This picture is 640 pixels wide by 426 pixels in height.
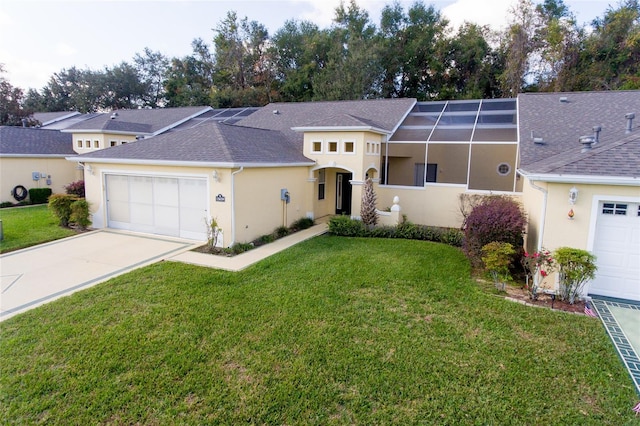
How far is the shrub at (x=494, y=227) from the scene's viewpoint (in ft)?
31.0

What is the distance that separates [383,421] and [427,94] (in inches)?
1285

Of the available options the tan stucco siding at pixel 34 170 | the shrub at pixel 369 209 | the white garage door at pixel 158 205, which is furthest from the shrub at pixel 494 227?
the tan stucco siding at pixel 34 170

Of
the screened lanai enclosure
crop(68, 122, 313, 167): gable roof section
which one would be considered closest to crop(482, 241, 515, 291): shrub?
the screened lanai enclosure

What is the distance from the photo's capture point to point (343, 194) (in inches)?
715

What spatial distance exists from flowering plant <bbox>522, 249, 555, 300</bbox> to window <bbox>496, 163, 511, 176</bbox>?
274 inches

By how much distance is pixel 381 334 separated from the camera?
6117mm

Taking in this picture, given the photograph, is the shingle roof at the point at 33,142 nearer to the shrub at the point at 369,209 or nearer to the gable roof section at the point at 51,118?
the gable roof section at the point at 51,118

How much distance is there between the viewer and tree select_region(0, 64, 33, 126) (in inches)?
1212

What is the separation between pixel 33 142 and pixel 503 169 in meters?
24.4

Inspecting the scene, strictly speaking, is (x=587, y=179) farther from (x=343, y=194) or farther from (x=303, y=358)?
(x=343, y=194)

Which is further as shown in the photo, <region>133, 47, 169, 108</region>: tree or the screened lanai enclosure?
<region>133, 47, 169, 108</region>: tree

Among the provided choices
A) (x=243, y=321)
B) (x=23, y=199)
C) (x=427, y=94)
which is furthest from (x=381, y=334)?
(x=427, y=94)

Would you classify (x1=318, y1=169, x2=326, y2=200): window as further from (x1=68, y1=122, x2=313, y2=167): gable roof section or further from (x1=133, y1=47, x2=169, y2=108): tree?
(x1=133, y1=47, x2=169, y2=108): tree

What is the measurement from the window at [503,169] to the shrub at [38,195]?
2222 cm
